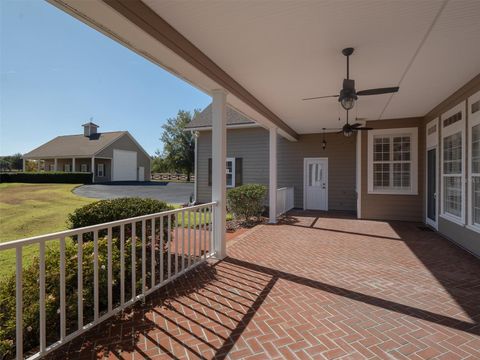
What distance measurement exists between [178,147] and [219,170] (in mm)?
29490

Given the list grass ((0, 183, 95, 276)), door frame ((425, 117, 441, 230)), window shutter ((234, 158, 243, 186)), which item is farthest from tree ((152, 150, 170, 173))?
door frame ((425, 117, 441, 230))

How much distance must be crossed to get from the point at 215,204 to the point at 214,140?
3.49 feet

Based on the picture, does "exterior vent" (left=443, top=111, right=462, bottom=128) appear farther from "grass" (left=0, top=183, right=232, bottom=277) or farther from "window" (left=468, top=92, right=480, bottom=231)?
"grass" (left=0, top=183, right=232, bottom=277)

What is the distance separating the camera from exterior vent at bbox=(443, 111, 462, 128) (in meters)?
5.33

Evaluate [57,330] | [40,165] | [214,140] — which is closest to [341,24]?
[214,140]

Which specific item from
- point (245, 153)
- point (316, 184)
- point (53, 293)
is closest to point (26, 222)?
point (53, 293)

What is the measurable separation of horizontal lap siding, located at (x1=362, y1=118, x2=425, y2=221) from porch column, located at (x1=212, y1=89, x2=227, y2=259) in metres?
5.52

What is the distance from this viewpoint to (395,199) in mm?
7930

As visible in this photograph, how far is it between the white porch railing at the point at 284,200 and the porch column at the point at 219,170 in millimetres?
4298

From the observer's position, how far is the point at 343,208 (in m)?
10.0

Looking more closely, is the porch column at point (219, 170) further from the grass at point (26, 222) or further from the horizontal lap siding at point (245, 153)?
the horizontal lap siding at point (245, 153)

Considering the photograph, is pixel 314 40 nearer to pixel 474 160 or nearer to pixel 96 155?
pixel 474 160

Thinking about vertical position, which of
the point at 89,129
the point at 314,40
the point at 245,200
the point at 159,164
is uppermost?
the point at 89,129

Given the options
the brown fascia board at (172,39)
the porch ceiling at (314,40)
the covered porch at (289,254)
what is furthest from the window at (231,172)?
the brown fascia board at (172,39)
